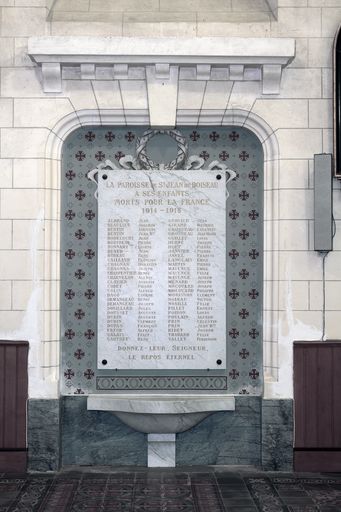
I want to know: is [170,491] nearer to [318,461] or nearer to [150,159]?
[318,461]

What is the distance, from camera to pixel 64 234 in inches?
276

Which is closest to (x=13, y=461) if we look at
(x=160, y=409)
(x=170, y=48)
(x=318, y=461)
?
(x=160, y=409)

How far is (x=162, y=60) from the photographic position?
660 cm

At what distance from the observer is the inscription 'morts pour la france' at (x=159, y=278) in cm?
694

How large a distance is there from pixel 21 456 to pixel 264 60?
4443 mm

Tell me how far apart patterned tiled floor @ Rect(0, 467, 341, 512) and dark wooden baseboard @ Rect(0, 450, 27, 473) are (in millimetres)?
184

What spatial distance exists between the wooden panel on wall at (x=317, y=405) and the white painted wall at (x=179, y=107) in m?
0.12

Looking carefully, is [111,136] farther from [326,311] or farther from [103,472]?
[103,472]

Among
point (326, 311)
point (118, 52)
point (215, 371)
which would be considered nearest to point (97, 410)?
point (215, 371)

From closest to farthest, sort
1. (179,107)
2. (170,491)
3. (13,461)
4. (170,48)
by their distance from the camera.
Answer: (170,491), (170,48), (13,461), (179,107)

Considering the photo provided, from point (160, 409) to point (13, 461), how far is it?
1.52 metres

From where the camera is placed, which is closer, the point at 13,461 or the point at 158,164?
the point at 13,461

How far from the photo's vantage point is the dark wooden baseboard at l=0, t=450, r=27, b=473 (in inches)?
262

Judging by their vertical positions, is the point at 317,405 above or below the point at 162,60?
below
